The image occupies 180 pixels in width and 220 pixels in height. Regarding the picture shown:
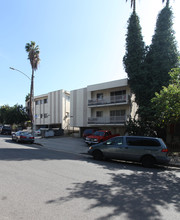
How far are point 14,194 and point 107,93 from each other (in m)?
22.9

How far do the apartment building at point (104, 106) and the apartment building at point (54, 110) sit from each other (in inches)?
186

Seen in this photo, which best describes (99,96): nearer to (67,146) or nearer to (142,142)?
(67,146)

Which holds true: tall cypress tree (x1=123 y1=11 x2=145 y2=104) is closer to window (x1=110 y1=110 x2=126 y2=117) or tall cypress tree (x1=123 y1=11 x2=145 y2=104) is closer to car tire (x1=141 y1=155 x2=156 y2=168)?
window (x1=110 y1=110 x2=126 y2=117)

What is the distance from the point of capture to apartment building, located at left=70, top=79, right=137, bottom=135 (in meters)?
23.2

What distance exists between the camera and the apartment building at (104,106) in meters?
23.2

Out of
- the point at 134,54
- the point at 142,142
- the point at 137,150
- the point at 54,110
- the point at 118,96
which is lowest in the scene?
the point at 137,150

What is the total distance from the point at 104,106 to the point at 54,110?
1365 cm

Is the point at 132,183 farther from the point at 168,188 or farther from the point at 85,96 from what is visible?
the point at 85,96

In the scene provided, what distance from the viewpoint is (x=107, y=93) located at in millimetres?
26000

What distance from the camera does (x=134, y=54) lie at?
18266 mm

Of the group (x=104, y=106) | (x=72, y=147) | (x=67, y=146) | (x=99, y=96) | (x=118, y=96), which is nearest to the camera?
(x=72, y=147)

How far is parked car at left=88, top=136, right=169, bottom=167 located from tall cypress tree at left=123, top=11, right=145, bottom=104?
978cm

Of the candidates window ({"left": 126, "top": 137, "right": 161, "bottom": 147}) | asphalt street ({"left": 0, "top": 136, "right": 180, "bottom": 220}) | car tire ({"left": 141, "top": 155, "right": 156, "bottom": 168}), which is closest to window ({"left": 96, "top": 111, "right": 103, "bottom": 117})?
window ({"left": 126, "top": 137, "right": 161, "bottom": 147})


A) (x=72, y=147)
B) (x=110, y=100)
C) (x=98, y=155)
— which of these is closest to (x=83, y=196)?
(x=98, y=155)
